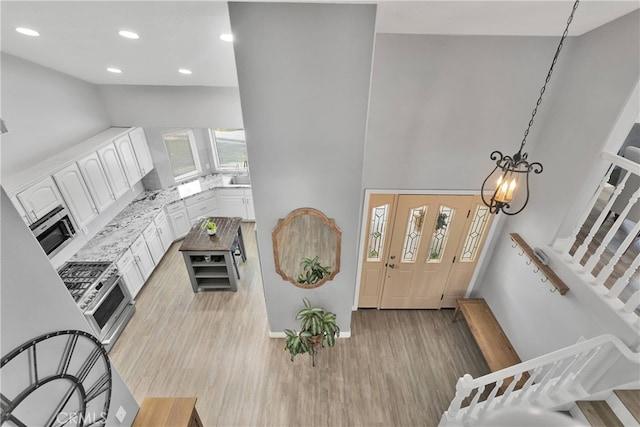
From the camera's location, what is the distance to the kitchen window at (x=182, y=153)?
17.7 feet

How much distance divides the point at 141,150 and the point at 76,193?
1.60 meters

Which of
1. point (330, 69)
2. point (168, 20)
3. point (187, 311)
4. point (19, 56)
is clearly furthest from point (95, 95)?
point (330, 69)

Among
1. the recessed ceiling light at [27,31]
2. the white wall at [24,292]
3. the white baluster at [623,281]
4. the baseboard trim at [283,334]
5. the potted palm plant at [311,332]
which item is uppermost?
the recessed ceiling light at [27,31]

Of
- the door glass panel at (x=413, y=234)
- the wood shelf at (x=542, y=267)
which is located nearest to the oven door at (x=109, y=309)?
the door glass panel at (x=413, y=234)

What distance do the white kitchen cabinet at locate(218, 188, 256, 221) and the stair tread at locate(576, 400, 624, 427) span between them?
5184mm

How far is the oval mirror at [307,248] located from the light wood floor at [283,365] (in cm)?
120

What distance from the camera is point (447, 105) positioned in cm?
284

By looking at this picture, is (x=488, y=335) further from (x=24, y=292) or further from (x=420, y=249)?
(x=24, y=292)

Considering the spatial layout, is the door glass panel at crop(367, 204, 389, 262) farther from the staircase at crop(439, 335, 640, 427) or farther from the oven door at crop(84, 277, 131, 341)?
the oven door at crop(84, 277, 131, 341)

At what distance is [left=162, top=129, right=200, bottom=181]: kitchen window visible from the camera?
5.38 metres

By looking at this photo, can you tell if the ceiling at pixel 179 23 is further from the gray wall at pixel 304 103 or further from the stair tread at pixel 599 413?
the stair tread at pixel 599 413

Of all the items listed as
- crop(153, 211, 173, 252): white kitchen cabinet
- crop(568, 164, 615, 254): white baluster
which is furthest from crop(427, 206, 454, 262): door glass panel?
crop(153, 211, 173, 252): white kitchen cabinet

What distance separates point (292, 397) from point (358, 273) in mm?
1662

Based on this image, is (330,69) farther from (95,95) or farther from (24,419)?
(95,95)
